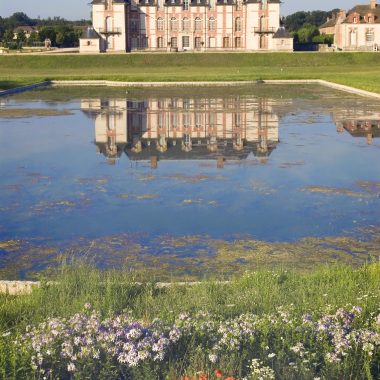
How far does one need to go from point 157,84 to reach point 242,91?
638 centimetres

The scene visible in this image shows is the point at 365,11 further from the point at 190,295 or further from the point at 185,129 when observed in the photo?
the point at 190,295

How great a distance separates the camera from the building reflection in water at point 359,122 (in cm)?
1956

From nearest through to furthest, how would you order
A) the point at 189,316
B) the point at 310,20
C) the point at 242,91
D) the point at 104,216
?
the point at 189,316
the point at 104,216
the point at 242,91
the point at 310,20

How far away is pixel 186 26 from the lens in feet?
246

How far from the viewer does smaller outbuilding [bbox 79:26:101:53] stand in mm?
71750

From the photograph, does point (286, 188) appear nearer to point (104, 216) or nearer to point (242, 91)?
point (104, 216)

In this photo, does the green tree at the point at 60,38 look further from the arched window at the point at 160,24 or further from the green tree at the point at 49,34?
the arched window at the point at 160,24

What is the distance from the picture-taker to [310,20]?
152000mm

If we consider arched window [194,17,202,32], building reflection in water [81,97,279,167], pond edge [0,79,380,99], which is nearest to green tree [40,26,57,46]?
arched window [194,17,202,32]

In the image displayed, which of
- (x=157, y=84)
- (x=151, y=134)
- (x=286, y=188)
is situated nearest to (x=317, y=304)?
(x=286, y=188)

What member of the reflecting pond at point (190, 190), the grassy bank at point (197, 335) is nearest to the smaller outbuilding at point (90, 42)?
the reflecting pond at point (190, 190)

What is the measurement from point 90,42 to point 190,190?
62148 millimetres

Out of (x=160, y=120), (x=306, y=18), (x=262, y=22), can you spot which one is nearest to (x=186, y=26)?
(x=262, y=22)

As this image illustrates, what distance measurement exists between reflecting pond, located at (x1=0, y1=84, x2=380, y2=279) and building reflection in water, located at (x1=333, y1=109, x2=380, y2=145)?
0.20ft
